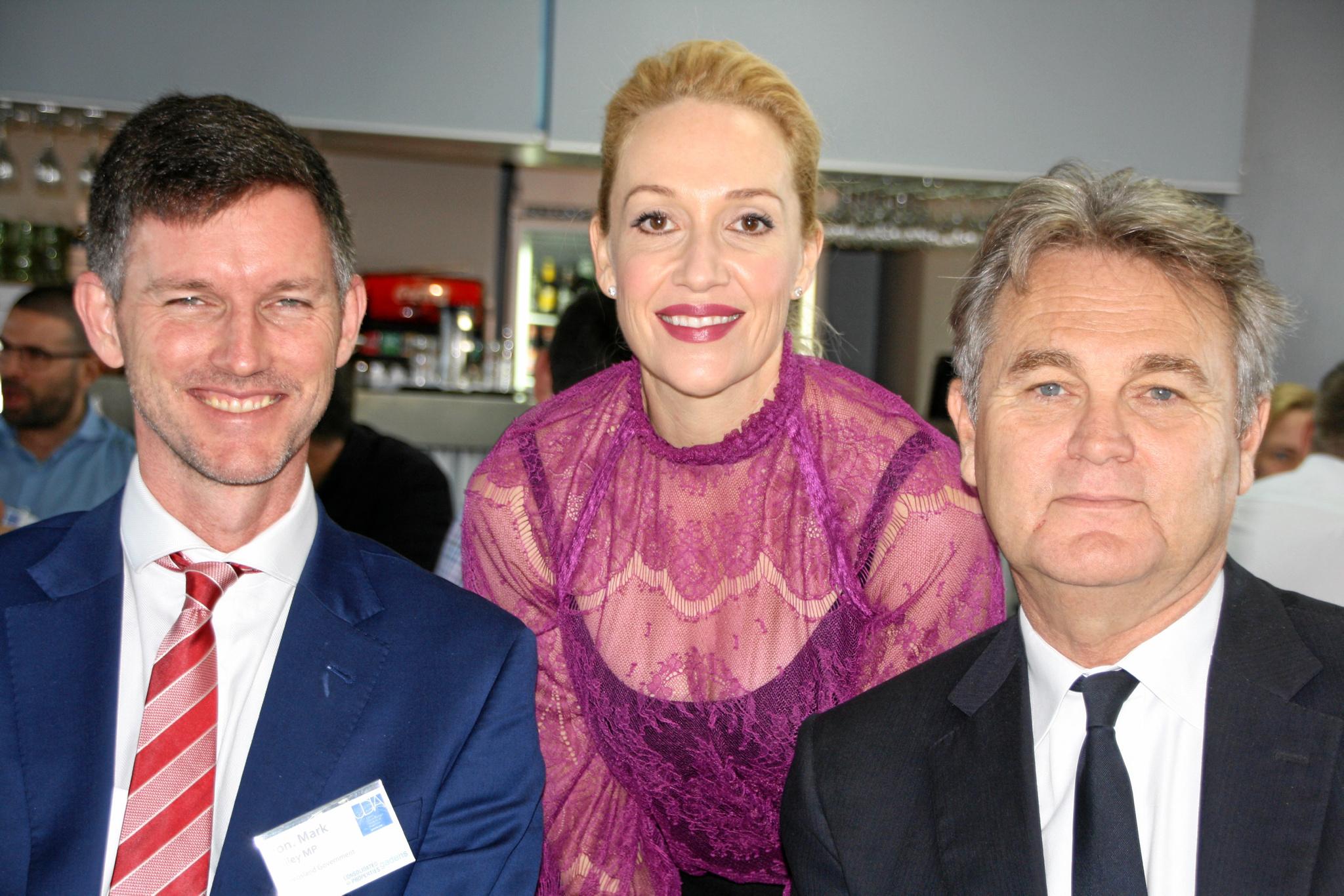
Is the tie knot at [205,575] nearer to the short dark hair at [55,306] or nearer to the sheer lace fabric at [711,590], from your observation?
the sheer lace fabric at [711,590]

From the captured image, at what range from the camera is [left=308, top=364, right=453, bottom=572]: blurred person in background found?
3365 mm

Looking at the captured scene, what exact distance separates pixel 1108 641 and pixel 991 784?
0.23 meters

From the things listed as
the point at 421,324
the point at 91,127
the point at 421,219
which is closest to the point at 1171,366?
the point at 91,127

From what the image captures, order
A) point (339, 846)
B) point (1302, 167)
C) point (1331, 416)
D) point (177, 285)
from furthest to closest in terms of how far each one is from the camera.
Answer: point (1302, 167), point (1331, 416), point (177, 285), point (339, 846)

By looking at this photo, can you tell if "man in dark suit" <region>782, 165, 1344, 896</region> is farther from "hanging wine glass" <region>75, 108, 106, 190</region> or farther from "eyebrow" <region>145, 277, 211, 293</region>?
"hanging wine glass" <region>75, 108, 106, 190</region>

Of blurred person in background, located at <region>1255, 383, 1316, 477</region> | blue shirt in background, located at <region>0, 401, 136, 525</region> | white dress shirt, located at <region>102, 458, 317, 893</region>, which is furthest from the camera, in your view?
blue shirt in background, located at <region>0, 401, 136, 525</region>

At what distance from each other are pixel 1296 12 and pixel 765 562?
10.1ft

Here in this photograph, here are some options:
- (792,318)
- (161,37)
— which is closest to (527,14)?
(161,37)

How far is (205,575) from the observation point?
152 centimetres

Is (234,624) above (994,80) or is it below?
below

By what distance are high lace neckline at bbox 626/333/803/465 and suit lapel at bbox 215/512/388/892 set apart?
1.74ft

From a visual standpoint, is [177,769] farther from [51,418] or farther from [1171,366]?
[51,418]

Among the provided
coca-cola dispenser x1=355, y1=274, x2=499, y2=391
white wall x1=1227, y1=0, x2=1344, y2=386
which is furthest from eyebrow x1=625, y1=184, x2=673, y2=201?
coca-cola dispenser x1=355, y1=274, x2=499, y2=391

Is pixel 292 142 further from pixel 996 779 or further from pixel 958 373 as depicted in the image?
pixel 996 779
